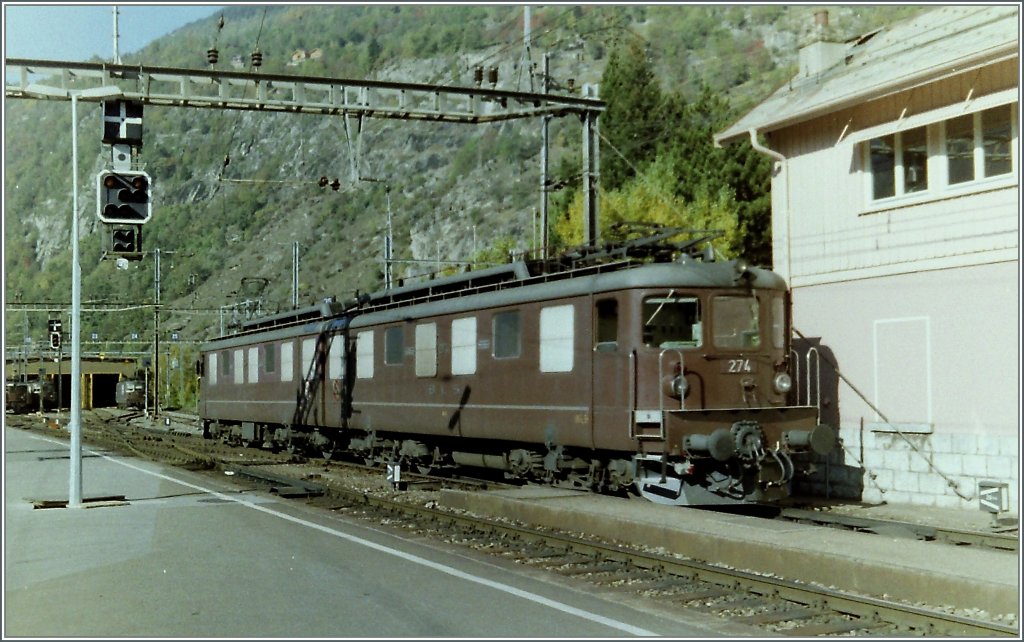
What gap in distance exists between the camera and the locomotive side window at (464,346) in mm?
17844

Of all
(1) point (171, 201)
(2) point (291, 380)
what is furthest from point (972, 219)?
(1) point (171, 201)

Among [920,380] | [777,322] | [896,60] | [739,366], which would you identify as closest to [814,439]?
[739,366]

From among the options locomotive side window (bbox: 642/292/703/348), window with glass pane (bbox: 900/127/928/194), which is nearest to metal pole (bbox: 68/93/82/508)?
locomotive side window (bbox: 642/292/703/348)

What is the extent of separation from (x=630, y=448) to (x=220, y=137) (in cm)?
10496

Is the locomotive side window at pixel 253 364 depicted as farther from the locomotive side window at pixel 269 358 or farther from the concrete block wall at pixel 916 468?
the concrete block wall at pixel 916 468

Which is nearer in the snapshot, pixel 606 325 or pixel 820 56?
pixel 606 325

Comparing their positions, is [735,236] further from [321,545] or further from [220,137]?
[220,137]

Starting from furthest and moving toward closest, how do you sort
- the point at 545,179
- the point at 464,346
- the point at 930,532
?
the point at 545,179
the point at 464,346
the point at 930,532

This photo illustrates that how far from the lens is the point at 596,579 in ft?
34.2

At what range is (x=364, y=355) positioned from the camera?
880 inches

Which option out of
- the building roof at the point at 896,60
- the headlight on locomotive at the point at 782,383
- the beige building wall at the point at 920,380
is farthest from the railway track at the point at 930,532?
the building roof at the point at 896,60

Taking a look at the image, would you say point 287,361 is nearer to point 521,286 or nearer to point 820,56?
point 521,286

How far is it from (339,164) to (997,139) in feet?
362

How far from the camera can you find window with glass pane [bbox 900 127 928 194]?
1592 centimetres
